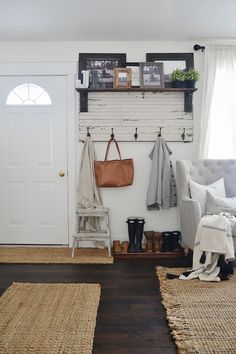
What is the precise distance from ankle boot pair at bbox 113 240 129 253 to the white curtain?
4.37 ft

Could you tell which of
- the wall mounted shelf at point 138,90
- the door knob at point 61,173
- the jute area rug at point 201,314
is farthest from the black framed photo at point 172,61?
the jute area rug at point 201,314

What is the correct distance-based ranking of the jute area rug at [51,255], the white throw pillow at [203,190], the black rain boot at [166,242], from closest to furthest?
the white throw pillow at [203,190] → the jute area rug at [51,255] → the black rain boot at [166,242]

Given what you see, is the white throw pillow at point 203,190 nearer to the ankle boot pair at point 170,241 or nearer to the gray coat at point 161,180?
the gray coat at point 161,180

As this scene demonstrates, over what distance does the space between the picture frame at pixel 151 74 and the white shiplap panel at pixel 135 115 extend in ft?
0.46

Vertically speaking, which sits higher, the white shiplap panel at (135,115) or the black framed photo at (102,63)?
the black framed photo at (102,63)

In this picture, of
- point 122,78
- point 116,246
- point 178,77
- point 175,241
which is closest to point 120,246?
point 116,246

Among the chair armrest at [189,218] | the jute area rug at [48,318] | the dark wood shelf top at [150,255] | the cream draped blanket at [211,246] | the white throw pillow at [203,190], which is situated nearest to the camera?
the jute area rug at [48,318]

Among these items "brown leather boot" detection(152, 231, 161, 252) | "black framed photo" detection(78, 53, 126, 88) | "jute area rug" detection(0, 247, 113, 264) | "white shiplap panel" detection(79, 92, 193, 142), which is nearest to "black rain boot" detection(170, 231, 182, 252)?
"brown leather boot" detection(152, 231, 161, 252)

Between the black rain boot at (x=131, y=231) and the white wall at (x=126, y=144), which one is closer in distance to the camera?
the black rain boot at (x=131, y=231)

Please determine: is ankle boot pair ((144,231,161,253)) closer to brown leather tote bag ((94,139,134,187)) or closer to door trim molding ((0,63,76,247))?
brown leather tote bag ((94,139,134,187))

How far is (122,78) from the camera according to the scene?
3877 millimetres

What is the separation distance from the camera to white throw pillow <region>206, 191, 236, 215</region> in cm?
334

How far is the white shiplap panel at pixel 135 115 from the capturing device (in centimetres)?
400

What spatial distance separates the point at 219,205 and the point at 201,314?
1266 millimetres
